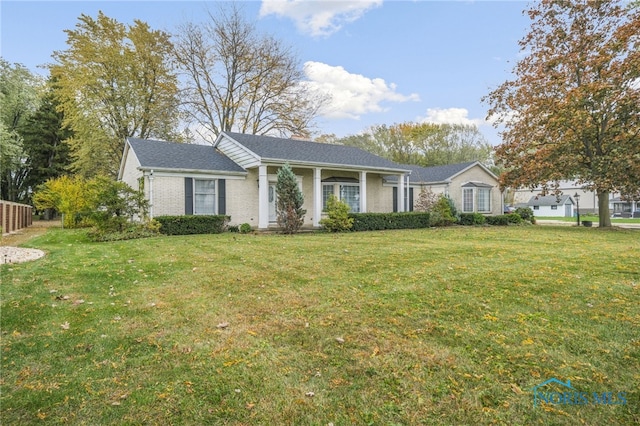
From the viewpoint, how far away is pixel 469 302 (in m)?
4.31

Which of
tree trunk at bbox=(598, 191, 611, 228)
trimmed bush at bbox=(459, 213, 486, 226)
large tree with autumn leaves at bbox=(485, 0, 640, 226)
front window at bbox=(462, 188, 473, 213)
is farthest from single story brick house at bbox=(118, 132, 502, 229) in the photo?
tree trunk at bbox=(598, 191, 611, 228)

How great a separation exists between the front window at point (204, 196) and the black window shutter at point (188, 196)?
22 centimetres

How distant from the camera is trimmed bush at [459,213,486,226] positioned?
68.2ft

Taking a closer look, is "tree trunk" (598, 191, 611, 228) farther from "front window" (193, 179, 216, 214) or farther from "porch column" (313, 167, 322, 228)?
"front window" (193, 179, 216, 214)

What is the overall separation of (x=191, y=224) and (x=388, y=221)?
9.10 meters

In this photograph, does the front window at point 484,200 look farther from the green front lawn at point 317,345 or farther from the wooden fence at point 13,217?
the wooden fence at point 13,217

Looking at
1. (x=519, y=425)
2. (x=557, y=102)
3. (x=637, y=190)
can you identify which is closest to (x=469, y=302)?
(x=519, y=425)

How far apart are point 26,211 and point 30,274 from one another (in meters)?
17.2

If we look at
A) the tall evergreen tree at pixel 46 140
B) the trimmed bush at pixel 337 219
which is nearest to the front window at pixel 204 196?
the trimmed bush at pixel 337 219

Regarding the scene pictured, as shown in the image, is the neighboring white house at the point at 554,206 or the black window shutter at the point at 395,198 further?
the neighboring white house at the point at 554,206

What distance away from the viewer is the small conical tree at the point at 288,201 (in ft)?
45.4

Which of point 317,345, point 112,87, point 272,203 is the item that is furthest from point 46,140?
point 317,345

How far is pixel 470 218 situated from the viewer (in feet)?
68.6

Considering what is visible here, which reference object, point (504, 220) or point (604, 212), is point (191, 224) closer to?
point (504, 220)
